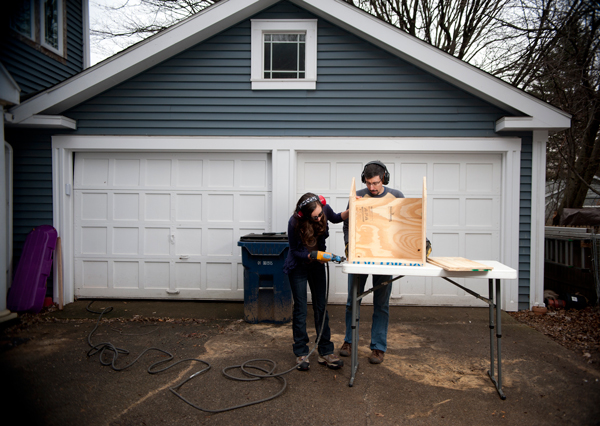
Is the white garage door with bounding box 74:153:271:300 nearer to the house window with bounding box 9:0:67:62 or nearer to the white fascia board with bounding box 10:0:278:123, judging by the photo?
the white fascia board with bounding box 10:0:278:123

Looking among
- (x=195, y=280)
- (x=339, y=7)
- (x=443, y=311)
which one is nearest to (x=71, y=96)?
(x=195, y=280)

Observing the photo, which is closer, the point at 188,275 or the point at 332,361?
the point at 332,361

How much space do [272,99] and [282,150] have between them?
0.77 meters

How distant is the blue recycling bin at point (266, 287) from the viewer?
15.5 feet

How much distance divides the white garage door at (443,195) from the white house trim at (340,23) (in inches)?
34.1

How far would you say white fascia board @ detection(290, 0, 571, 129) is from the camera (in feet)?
16.6

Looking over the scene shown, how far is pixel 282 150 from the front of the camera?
5.54m

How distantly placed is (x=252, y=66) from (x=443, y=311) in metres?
4.57

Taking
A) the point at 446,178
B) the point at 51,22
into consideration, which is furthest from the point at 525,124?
the point at 51,22

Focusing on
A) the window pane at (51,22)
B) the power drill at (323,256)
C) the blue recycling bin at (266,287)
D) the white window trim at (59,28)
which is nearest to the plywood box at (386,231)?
the power drill at (323,256)

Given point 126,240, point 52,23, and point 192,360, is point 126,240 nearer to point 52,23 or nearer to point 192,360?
point 192,360

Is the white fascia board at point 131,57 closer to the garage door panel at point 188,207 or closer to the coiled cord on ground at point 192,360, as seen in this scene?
the garage door panel at point 188,207

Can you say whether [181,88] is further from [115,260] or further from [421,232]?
[421,232]

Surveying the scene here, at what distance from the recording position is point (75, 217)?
5762 mm
